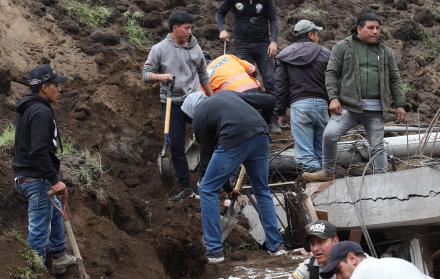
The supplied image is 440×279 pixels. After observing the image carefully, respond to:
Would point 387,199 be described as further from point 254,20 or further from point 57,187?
point 57,187

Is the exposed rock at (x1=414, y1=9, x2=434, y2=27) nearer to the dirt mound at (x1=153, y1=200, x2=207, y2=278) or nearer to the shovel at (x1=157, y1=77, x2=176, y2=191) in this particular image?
the shovel at (x1=157, y1=77, x2=176, y2=191)

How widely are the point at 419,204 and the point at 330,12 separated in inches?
287

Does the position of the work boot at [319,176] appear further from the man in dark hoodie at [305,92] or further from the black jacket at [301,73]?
the black jacket at [301,73]

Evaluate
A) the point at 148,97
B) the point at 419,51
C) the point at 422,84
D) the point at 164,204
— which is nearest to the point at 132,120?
the point at 148,97

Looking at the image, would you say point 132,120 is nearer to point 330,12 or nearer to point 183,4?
point 183,4

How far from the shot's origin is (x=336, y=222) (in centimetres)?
862

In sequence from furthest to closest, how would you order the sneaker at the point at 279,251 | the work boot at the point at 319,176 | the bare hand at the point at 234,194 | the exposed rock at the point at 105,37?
the exposed rock at the point at 105,37
the work boot at the point at 319,176
the bare hand at the point at 234,194
the sneaker at the point at 279,251

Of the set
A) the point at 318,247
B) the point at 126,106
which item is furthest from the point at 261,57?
the point at 318,247

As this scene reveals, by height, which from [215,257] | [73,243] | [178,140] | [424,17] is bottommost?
[215,257]

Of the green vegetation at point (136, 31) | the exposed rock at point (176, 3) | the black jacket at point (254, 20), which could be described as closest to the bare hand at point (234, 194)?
the black jacket at point (254, 20)

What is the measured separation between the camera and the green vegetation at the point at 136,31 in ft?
38.4

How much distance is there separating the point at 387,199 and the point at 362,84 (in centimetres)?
A: 116

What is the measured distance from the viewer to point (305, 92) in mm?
8844

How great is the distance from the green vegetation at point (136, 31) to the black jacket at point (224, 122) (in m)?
4.48
